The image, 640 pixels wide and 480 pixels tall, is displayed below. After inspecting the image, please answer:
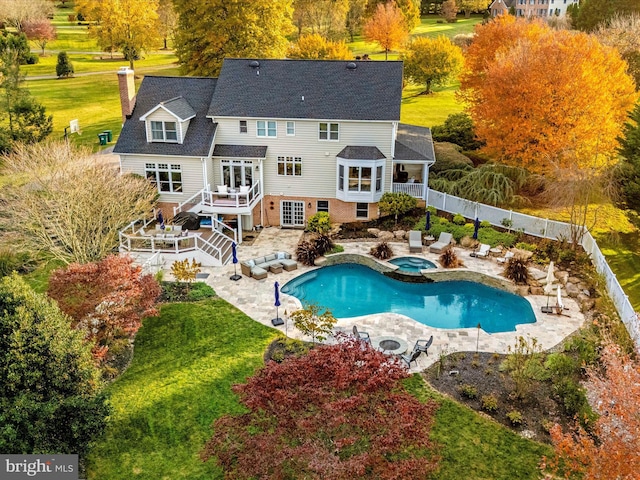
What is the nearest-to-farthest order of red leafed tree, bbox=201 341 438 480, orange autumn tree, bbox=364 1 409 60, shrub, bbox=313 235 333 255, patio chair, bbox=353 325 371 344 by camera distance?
1. red leafed tree, bbox=201 341 438 480
2. patio chair, bbox=353 325 371 344
3. shrub, bbox=313 235 333 255
4. orange autumn tree, bbox=364 1 409 60

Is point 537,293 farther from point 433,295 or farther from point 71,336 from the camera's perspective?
point 71,336

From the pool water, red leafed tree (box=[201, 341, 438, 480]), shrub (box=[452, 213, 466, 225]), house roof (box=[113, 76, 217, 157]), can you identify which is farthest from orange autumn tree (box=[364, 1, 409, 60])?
red leafed tree (box=[201, 341, 438, 480])

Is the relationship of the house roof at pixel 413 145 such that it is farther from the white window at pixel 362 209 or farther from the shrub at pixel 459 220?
the shrub at pixel 459 220

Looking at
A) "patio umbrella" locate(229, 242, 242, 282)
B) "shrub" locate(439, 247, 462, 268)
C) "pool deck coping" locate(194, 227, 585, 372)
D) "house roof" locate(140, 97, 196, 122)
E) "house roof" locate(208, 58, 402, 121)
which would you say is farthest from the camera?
"house roof" locate(208, 58, 402, 121)

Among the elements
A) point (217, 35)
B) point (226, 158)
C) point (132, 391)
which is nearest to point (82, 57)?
point (217, 35)

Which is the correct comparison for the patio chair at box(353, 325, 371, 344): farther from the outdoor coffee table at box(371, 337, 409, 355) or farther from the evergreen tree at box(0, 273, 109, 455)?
the evergreen tree at box(0, 273, 109, 455)

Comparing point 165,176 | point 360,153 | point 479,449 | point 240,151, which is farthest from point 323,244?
point 479,449
